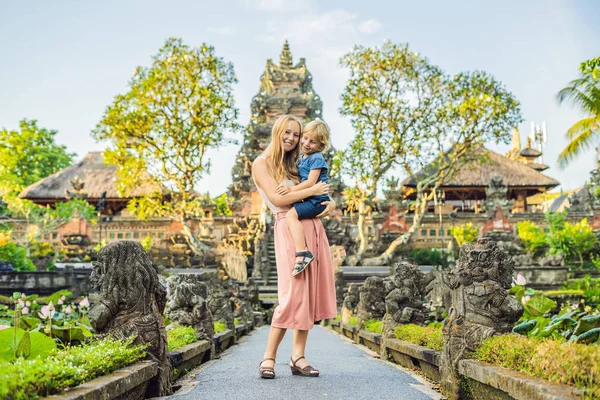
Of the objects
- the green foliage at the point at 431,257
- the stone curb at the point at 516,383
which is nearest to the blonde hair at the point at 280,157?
the stone curb at the point at 516,383

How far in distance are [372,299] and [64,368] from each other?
5.81 meters

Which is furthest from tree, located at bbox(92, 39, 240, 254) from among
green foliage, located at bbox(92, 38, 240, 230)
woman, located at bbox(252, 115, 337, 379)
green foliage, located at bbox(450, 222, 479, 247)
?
woman, located at bbox(252, 115, 337, 379)

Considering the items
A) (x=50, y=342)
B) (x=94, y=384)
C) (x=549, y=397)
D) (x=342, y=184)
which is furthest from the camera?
(x=342, y=184)

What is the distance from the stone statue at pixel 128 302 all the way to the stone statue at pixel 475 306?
1.76 m

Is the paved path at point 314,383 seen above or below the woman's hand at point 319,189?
below

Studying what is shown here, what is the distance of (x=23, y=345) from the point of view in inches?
135

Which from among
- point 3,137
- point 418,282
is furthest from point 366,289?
point 3,137

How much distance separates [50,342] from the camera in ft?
11.6

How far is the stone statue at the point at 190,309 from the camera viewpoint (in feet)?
19.5

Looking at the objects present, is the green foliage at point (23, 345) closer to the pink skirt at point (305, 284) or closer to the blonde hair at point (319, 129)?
the pink skirt at point (305, 284)

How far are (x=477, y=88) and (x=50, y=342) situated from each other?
22151 mm

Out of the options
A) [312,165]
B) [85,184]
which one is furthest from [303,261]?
[85,184]

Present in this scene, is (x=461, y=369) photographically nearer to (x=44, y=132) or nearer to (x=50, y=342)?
(x=50, y=342)

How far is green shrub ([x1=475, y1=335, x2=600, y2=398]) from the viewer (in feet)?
8.23
